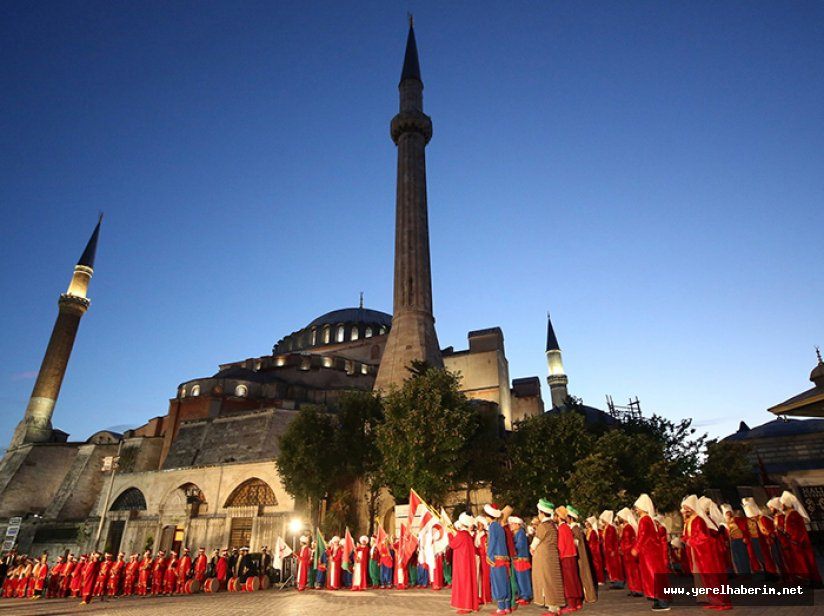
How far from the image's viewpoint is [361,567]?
15078mm

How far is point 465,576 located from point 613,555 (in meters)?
5.09

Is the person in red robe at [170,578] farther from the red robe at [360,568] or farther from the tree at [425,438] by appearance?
the tree at [425,438]

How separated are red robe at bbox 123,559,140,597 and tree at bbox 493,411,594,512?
14.6 metres

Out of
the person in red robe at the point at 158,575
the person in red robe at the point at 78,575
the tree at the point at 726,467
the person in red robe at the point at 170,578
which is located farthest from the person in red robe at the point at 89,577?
the tree at the point at 726,467

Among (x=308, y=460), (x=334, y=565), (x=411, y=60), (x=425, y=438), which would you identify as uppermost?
(x=411, y=60)

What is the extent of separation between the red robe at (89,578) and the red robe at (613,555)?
15695 mm

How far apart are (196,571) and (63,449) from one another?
30042 mm

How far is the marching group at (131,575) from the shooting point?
17.1 m

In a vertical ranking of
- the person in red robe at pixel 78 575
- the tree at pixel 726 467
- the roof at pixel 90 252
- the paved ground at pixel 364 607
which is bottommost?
the paved ground at pixel 364 607

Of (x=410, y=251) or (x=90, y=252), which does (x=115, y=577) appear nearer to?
(x=410, y=251)

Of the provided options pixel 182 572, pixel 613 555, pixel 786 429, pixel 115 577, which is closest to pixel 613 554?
pixel 613 555

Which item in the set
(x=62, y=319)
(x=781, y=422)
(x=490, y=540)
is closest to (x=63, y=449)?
(x=62, y=319)

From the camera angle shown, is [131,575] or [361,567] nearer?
[361,567]

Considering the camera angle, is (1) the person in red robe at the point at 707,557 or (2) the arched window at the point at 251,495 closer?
(1) the person in red robe at the point at 707,557
